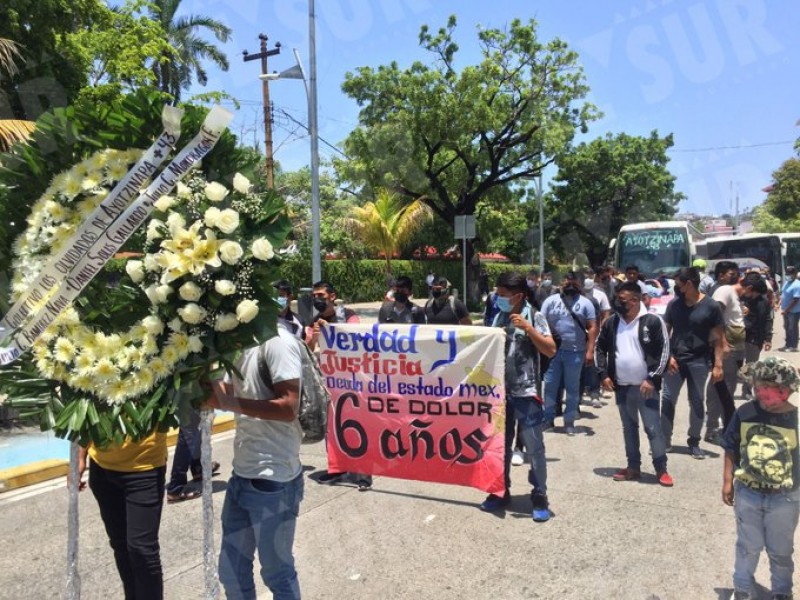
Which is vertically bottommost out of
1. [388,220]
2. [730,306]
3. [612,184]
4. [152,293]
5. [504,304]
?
[730,306]

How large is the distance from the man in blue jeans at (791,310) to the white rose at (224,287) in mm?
13757

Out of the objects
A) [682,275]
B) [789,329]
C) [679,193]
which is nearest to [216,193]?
[682,275]

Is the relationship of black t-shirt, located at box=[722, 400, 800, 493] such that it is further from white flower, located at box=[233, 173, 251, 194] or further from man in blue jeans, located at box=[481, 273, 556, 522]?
white flower, located at box=[233, 173, 251, 194]

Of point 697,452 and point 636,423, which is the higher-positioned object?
point 636,423

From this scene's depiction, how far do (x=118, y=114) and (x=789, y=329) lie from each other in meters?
14.8

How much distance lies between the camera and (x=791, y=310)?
14.0 metres

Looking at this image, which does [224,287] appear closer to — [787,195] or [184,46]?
[184,46]

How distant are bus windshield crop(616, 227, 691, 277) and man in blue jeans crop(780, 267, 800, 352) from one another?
21.0ft

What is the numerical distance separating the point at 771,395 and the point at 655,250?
750 inches

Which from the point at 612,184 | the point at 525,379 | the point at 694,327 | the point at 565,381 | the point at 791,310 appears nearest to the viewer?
the point at 525,379

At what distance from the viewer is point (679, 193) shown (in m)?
47.0

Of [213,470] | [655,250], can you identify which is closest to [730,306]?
[213,470]

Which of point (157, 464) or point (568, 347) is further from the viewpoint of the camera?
point (568, 347)

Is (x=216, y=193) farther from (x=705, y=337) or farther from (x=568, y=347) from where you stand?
(x=568, y=347)
